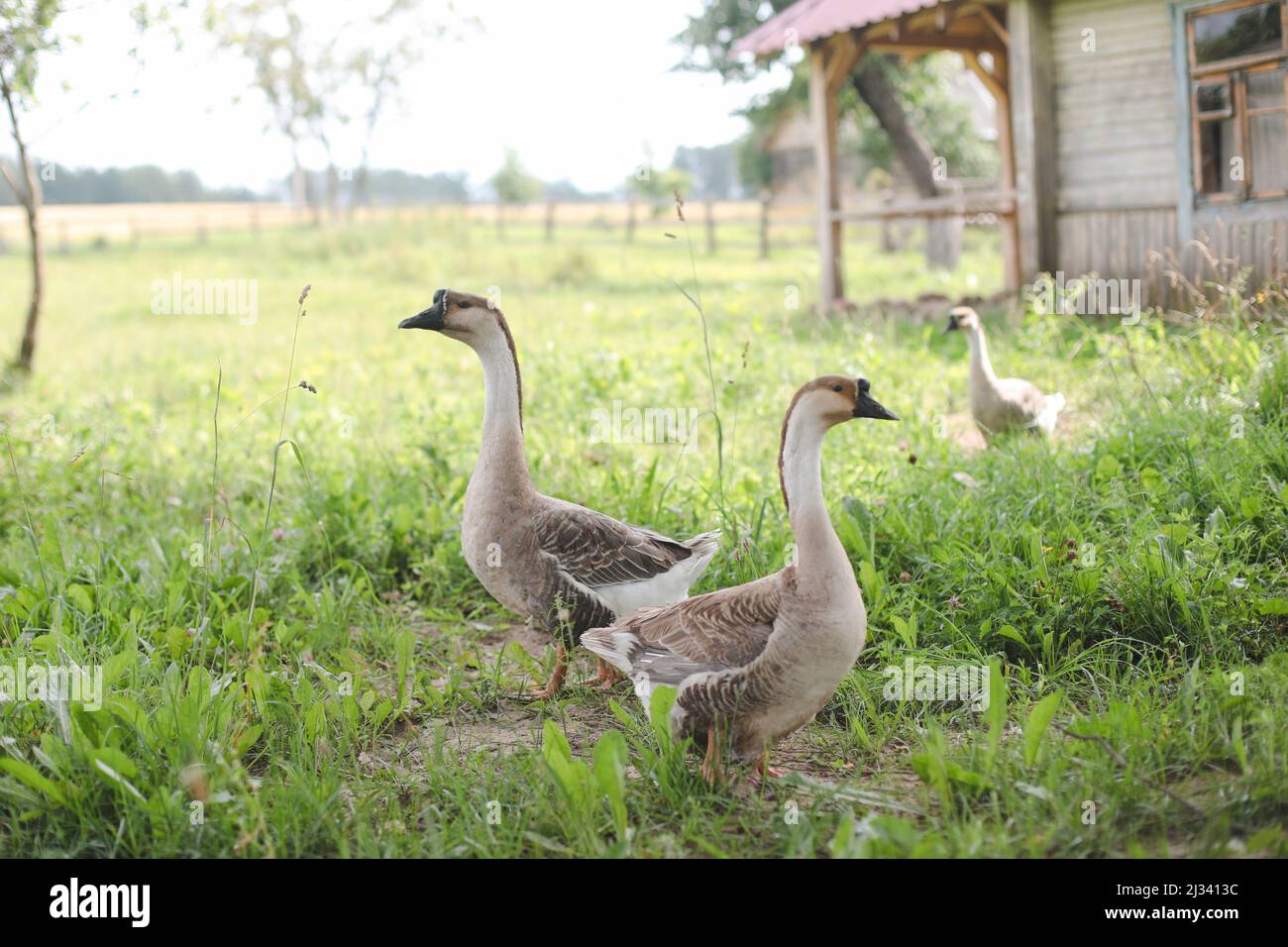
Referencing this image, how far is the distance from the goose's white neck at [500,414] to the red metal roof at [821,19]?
9.74 meters

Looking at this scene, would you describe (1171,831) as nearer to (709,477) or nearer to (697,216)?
(709,477)

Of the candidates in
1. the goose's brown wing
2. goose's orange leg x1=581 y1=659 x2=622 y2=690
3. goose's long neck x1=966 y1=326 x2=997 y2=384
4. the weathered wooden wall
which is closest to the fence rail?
the weathered wooden wall

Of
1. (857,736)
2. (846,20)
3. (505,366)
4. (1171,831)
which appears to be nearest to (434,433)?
(505,366)

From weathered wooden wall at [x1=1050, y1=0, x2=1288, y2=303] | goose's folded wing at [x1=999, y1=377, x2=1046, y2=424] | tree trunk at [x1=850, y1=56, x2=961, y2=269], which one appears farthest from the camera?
tree trunk at [x1=850, y1=56, x2=961, y2=269]

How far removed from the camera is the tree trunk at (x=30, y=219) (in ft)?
34.7

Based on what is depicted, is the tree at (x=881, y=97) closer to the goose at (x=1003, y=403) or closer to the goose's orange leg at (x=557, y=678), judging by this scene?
the goose at (x=1003, y=403)

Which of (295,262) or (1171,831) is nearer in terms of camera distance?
(1171,831)

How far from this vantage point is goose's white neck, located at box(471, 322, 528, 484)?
4.57m

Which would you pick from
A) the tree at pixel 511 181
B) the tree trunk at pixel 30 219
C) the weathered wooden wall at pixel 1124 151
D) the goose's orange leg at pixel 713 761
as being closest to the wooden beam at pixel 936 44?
the weathered wooden wall at pixel 1124 151

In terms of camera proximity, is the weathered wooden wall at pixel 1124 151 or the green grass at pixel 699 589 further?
the weathered wooden wall at pixel 1124 151

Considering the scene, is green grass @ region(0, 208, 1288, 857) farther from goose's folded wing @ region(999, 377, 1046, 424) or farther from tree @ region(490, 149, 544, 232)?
tree @ region(490, 149, 544, 232)

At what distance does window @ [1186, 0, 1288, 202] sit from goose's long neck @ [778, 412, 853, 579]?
354 inches

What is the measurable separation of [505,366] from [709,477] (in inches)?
82.7
